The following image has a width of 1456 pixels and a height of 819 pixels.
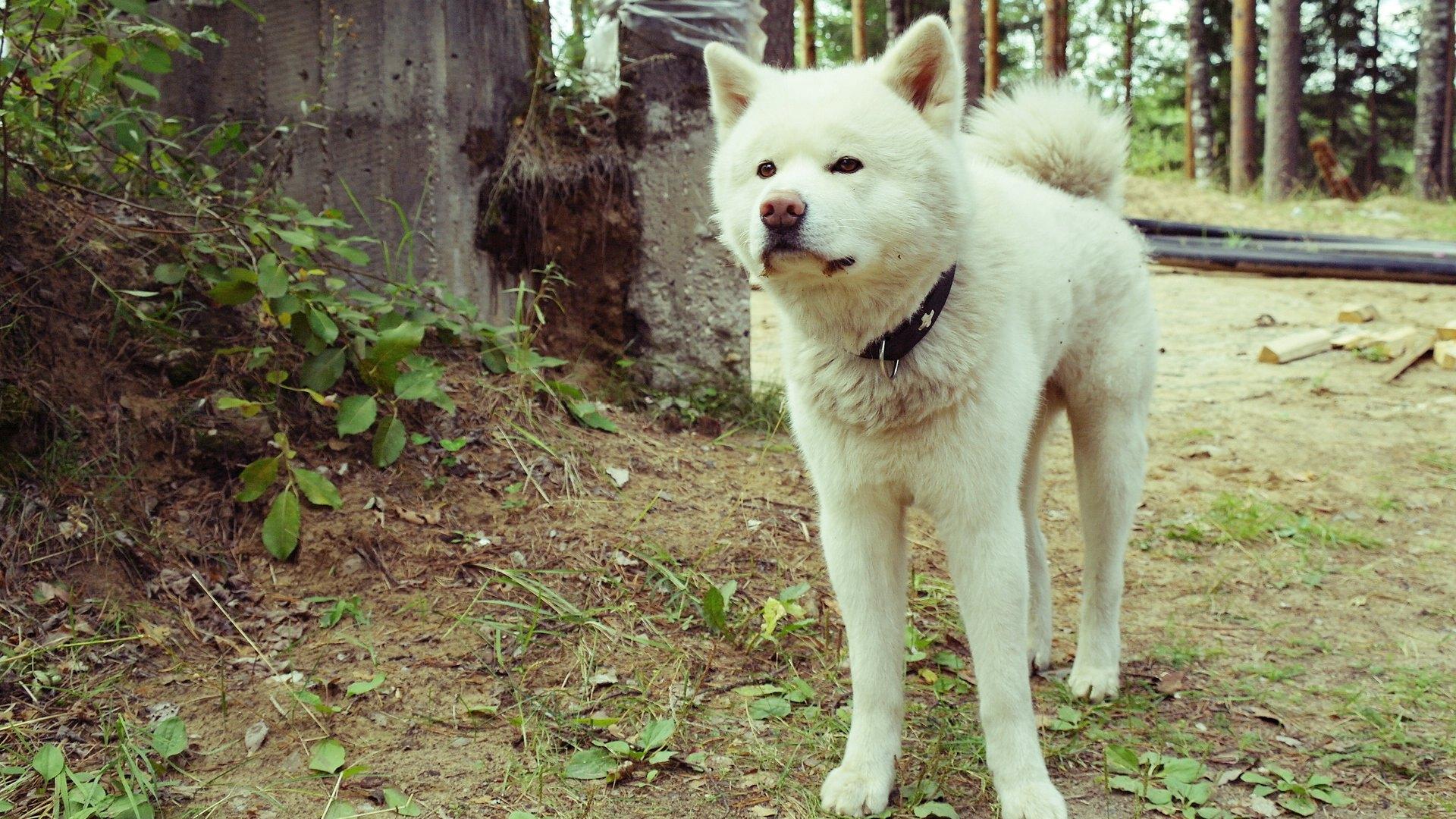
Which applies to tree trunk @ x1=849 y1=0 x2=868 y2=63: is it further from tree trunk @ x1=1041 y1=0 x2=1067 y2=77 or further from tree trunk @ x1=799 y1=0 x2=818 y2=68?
tree trunk @ x1=1041 y1=0 x2=1067 y2=77

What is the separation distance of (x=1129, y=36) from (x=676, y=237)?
22010mm

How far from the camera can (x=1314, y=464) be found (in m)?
5.23

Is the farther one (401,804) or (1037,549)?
(1037,549)

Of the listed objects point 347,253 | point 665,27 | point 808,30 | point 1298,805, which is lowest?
point 1298,805

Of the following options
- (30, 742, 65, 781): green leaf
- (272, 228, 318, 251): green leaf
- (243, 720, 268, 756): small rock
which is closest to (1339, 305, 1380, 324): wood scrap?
(272, 228, 318, 251): green leaf

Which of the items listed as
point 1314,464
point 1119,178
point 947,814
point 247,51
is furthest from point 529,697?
point 1314,464

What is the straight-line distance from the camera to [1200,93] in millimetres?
17906

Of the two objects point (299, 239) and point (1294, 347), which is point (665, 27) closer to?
point (299, 239)

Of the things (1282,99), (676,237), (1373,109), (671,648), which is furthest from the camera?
(1373,109)

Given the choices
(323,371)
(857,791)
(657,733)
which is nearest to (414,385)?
(323,371)

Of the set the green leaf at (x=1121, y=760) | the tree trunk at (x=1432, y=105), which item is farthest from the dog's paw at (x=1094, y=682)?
the tree trunk at (x=1432, y=105)

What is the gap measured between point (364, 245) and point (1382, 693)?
3.92 meters

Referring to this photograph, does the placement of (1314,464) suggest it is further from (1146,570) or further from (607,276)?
(607,276)

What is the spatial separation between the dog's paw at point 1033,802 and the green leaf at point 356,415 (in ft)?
7.55
